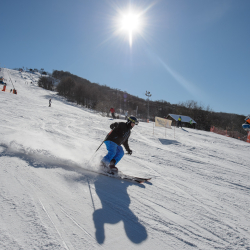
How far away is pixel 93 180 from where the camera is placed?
3.10 m

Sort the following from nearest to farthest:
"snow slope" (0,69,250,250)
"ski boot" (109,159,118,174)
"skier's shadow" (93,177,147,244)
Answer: "snow slope" (0,69,250,250)
"skier's shadow" (93,177,147,244)
"ski boot" (109,159,118,174)

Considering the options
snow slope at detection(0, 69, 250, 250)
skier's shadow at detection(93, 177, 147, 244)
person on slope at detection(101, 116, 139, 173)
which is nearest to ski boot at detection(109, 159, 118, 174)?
person on slope at detection(101, 116, 139, 173)

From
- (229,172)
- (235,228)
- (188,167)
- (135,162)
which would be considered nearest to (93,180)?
(135,162)

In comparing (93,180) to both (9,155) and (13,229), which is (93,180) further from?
(9,155)

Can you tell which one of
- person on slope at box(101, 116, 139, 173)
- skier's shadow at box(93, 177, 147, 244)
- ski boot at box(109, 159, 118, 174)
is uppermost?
person on slope at box(101, 116, 139, 173)

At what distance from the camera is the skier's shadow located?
6.14ft

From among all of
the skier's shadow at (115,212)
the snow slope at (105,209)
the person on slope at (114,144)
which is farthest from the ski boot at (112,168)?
the skier's shadow at (115,212)

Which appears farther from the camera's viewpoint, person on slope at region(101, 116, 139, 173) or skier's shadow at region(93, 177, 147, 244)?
person on slope at region(101, 116, 139, 173)

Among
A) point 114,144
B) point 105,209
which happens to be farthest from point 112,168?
point 105,209

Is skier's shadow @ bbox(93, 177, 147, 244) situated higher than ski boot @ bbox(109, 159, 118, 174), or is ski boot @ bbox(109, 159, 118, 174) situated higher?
ski boot @ bbox(109, 159, 118, 174)

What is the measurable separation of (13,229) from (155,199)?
6.76ft

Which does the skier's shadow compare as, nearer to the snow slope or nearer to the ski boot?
the snow slope

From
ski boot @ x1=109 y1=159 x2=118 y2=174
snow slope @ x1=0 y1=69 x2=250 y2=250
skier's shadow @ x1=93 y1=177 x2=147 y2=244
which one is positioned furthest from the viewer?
ski boot @ x1=109 y1=159 x2=118 y2=174

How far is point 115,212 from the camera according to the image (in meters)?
2.23
